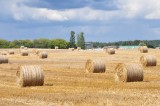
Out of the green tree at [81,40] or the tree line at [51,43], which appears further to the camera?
the green tree at [81,40]

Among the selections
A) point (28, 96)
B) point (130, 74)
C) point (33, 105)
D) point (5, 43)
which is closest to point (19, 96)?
point (28, 96)

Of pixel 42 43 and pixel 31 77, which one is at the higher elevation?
pixel 42 43

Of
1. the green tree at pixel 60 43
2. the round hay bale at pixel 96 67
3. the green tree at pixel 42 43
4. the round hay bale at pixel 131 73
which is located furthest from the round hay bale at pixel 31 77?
the green tree at pixel 60 43

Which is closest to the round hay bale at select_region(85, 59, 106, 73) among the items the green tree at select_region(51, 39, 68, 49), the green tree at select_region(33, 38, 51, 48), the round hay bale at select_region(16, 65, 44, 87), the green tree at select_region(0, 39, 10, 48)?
the round hay bale at select_region(16, 65, 44, 87)

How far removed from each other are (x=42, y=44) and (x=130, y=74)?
505 feet

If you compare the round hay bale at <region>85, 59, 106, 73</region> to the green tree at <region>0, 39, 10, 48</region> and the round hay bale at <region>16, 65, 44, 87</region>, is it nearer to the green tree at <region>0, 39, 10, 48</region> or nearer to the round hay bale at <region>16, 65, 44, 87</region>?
the round hay bale at <region>16, 65, 44, 87</region>

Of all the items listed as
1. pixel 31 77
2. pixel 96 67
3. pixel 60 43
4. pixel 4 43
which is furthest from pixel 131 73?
pixel 60 43

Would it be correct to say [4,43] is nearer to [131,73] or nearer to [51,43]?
[51,43]

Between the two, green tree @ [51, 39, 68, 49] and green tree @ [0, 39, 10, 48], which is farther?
green tree @ [51, 39, 68, 49]

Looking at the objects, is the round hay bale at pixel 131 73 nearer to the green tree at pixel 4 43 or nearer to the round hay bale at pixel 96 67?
the round hay bale at pixel 96 67

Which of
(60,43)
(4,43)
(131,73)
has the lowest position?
(131,73)

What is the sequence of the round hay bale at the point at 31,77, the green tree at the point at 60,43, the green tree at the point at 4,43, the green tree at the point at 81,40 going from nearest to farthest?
the round hay bale at the point at 31,77
the green tree at the point at 4,43
the green tree at the point at 60,43
the green tree at the point at 81,40

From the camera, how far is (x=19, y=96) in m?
20.7

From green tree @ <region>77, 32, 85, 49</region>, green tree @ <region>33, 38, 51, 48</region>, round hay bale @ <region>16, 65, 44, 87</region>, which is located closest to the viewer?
round hay bale @ <region>16, 65, 44, 87</region>
